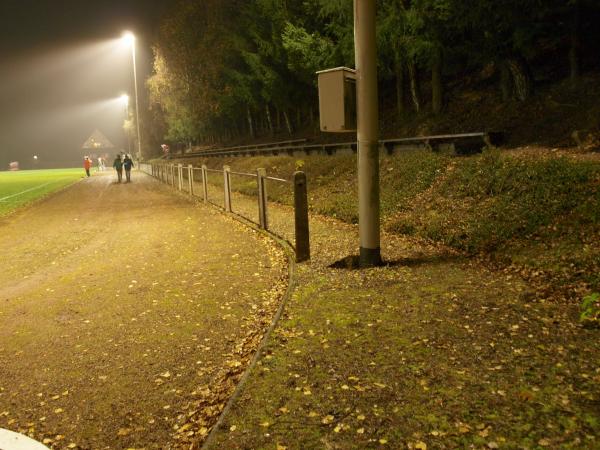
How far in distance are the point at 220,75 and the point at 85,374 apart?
128ft

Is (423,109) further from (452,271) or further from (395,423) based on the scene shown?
(395,423)

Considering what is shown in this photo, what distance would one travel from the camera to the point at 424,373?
3.89m

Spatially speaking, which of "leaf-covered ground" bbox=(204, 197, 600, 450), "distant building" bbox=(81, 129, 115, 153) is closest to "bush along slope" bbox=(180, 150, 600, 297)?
"leaf-covered ground" bbox=(204, 197, 600, 450)

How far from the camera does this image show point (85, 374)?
436cm

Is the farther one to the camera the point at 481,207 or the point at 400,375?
the point at 481,207

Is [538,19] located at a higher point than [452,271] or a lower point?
higher

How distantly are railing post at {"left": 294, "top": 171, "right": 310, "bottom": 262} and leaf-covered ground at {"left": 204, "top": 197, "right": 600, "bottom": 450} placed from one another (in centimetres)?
154

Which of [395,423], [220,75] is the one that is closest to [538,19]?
[395,423]

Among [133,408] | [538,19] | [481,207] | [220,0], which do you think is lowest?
[133,408]

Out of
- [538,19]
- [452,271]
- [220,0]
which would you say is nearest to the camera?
[452,271]

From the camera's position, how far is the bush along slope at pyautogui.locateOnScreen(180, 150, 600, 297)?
247 inches

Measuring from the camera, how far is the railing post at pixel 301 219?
770 cm

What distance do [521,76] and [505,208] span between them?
33.9 feet

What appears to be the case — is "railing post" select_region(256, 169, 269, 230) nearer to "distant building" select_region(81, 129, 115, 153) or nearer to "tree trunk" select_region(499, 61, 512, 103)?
"tree trunk" select_region(499, 61, 512, 103)
